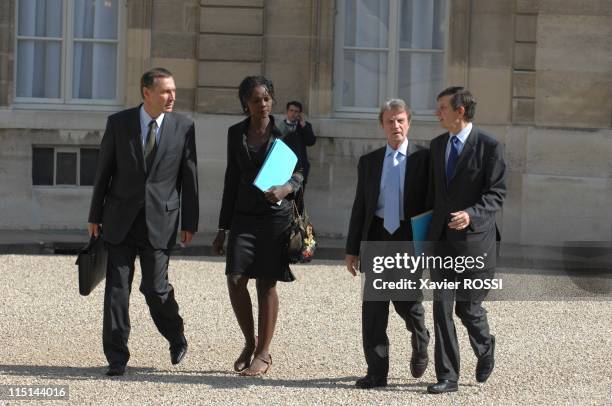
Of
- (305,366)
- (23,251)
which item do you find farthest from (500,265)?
(305,366)

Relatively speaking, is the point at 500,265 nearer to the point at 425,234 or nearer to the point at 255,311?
the point at 255,311

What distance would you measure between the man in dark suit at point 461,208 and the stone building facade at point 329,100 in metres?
8.43

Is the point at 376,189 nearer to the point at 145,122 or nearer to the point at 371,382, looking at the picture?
the point at 371,382

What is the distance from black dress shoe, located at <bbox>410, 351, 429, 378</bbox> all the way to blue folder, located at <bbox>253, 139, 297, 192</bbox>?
1.22 metres

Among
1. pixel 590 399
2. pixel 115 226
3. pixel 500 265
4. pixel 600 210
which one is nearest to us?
pixel 590 399

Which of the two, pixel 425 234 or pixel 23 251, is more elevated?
pixel 425 234

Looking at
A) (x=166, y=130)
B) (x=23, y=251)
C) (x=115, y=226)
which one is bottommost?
(x=23, y=251)

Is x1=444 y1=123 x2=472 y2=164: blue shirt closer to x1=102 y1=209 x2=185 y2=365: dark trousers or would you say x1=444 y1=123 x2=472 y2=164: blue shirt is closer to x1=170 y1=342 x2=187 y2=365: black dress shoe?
x1=102 y1=209 x2=185 y2=365: dark trousers

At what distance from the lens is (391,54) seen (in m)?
16.5

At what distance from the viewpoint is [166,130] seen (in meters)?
7.91

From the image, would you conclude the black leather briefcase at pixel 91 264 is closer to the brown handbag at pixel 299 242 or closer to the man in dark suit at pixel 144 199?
the man in dark suit at pixel 144 199

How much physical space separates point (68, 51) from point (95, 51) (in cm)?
31

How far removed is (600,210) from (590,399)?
8591 mm

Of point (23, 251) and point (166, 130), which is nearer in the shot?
point (166, 130)
